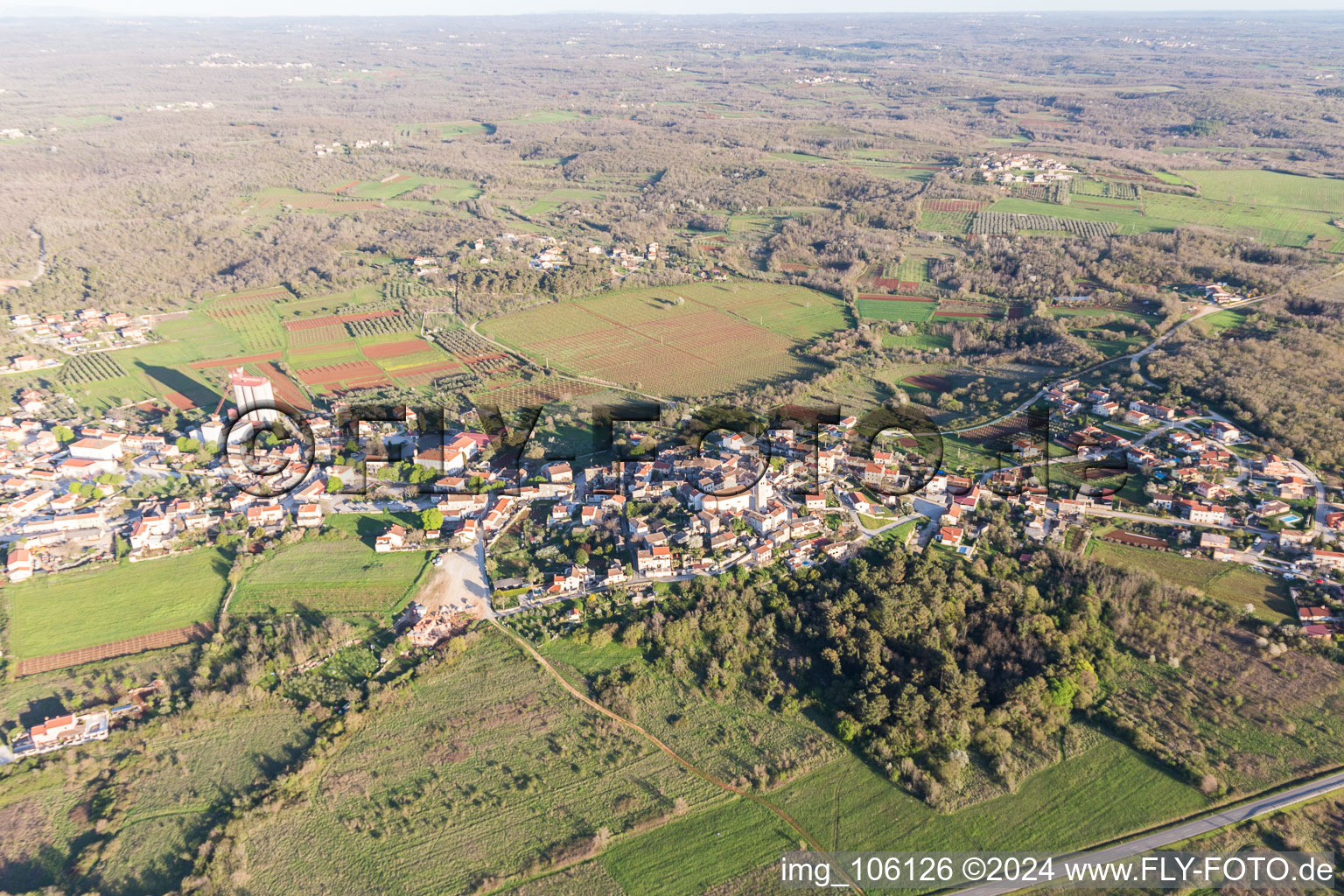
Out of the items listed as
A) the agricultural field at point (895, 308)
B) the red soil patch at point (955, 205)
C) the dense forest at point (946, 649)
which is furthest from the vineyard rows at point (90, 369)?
the red soil patch at point (955, 205)

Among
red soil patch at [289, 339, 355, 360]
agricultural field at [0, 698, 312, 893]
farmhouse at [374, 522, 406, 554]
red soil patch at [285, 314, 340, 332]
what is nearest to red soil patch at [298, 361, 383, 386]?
red soil patch at [289, 339, 355, 360]

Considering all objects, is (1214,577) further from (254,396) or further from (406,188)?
(406,188)

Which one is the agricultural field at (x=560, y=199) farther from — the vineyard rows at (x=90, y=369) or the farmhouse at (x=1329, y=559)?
the farmhouse at (x=1329, y=559)

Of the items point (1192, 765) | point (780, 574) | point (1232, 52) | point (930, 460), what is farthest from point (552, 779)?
point (1232, 52)

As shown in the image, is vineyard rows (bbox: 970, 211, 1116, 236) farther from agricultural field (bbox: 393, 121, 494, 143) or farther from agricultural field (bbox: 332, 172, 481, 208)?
agricultural field (bbox: 393, 121, 494, 143)

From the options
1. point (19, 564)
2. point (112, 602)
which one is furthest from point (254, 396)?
point (112, 602)

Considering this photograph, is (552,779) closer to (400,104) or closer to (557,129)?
(557,129)
